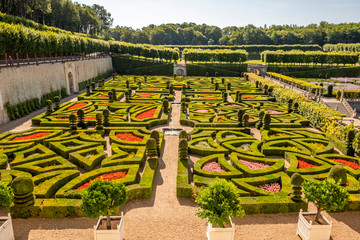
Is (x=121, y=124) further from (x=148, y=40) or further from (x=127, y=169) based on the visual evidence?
(x=148, y=40)

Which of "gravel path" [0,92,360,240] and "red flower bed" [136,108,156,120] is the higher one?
"red flower bed" [136,108,156,120]

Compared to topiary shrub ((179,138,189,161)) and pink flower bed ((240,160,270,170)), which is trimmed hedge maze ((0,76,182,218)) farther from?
pink flower bed ((240,160,270,170))

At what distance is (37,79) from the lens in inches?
Answer: 1196

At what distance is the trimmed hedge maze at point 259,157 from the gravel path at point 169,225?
2.17 ft

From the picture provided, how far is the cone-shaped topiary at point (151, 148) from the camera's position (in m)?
15.3

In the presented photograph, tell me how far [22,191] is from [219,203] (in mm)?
7854

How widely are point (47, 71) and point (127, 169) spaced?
24517mm

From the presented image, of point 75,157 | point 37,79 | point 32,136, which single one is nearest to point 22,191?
point 75,157

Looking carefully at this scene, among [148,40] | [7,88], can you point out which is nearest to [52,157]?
[7,88]

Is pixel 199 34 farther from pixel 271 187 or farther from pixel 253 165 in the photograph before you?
pixel 271 187

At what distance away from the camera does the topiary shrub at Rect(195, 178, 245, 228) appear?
28.8 feet

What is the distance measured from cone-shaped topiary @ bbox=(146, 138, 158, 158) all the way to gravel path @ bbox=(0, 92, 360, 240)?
12.1 feet

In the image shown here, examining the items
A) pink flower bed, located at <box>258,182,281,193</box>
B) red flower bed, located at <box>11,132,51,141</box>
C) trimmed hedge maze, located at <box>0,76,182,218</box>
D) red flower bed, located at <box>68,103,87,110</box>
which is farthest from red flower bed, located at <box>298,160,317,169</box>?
red flower bed, located at <box>68,103,87,110</box>

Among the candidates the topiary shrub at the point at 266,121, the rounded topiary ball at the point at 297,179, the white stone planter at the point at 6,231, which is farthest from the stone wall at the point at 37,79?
the rounded topiary ball at the point at 297,179
